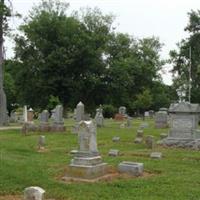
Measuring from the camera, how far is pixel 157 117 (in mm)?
35438

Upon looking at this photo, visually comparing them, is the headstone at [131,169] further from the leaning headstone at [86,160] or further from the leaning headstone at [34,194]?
the leaning headstone at [34,194]

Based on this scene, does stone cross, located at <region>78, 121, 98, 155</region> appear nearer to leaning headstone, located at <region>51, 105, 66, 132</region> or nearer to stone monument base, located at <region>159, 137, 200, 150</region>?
stone monument base, located at <region>159, 137, 200, 150</region>

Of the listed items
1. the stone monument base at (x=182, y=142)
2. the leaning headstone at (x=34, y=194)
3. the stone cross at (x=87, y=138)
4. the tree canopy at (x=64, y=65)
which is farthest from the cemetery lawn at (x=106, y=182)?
the tree canopy at (x=64, y=65)

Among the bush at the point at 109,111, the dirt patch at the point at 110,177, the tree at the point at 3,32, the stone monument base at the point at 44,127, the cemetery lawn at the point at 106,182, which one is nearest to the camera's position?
the cemetery lawn at the point at 106,182

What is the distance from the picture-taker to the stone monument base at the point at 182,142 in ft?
67.4

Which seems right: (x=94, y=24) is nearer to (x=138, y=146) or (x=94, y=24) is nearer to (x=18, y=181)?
(x=138, y=146)

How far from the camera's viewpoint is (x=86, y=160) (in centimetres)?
1229

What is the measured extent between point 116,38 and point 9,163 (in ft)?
118

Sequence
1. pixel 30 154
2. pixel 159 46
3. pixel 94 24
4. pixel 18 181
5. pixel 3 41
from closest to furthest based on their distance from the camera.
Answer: pixel 18 181 < pixel 30 154 < pixel 3 41 < pixel 94 24 < pixel 159 46

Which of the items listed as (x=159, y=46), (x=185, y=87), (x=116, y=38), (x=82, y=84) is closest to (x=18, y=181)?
(x=82, y=84)

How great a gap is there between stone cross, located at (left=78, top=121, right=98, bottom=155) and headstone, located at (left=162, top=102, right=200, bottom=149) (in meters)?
8.88

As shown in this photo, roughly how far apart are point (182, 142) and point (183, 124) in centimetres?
105

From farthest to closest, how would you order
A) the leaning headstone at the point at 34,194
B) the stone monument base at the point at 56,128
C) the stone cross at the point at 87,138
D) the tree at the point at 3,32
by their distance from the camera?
the tree at the point at 3,32, the stone monument base at the point at 56,128, the stone cross at the point at 87,138, the leaning headstone at the point at 34,194

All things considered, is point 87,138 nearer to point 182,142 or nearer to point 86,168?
point 86,168
